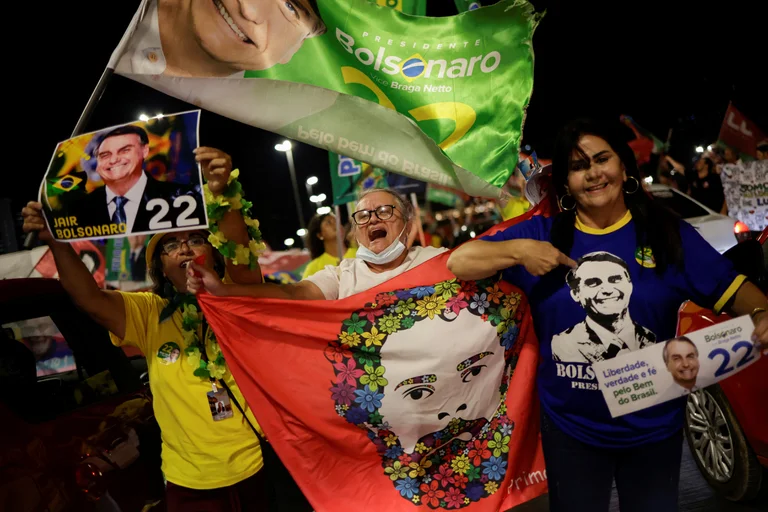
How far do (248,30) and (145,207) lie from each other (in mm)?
976

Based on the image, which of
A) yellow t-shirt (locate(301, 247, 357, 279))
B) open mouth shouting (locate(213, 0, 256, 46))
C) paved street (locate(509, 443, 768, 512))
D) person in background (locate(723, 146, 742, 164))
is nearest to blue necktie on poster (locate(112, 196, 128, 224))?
open mouth shouting (locate(213, 0, 256, 46))

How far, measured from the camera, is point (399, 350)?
111 inches

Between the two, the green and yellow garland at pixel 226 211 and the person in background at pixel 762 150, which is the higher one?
the green and yellow garland at pixel 226 211

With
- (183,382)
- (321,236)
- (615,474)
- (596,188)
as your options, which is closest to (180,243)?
(183,382)

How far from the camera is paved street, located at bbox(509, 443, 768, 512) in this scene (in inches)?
153

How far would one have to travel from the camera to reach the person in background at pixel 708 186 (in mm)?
10312

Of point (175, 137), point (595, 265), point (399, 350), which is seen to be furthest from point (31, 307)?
point (595, 265)

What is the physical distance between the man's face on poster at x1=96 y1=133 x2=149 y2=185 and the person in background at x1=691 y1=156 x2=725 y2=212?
1045 centimetres

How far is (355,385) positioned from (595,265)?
1282 mm

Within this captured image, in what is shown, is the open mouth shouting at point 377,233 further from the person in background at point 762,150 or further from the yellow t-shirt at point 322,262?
the person in background at point 762,150

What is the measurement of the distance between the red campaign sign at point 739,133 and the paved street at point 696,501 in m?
8.16

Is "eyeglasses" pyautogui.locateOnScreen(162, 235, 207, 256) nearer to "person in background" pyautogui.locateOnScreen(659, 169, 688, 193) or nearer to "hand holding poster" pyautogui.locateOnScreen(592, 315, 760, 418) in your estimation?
"hand holding poster" pyautogui.locateOnScreen(592, 315, 760, 418)

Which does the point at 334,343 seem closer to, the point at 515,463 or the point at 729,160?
the point at 515,463

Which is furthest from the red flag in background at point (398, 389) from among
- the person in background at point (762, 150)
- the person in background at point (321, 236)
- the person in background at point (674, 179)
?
the person in background at point (674, 179)
